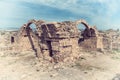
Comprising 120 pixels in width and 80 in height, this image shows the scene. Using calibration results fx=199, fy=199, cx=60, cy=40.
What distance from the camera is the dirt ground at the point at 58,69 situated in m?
17.4

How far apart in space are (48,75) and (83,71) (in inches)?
133

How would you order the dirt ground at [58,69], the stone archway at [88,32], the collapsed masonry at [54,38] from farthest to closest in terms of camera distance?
the stone archway at [88,32]
the collapsed masonry at [54,38]
the dirt ground at [58,69]

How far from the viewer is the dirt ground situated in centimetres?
1742

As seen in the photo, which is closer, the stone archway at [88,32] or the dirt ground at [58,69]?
the dirt ground at [58,69]

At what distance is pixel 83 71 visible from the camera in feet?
61.5

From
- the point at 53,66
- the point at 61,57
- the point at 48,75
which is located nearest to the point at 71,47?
the point at 61,57

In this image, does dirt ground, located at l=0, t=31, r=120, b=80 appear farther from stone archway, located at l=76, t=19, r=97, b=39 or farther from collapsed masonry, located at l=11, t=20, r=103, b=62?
stone archway, located at l=76, t=19, r=97, b=39

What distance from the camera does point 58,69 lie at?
1927 cm

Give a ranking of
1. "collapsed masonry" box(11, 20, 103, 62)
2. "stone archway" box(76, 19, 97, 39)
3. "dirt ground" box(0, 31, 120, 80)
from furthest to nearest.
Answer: "stone archway" box(76, 19, 97, 39), "collapsed masonry" box(11, 20, 103, 62), "dirt ground" box(0, 31, 120, 80)

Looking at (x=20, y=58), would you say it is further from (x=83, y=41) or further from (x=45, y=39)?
(x=83, y=41)

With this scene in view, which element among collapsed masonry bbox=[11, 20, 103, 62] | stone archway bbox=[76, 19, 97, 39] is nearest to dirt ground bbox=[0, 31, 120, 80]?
collapsed masonry bbox=[11, 20, 103, 62]

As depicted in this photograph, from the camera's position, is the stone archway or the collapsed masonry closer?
the collapsed masonry

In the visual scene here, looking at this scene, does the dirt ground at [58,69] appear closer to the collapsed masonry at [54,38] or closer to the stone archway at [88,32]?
the collapsed masonry at [54,38]

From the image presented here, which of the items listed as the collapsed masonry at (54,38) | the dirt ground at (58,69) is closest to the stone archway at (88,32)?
the collapsed masonry at (54,38)
